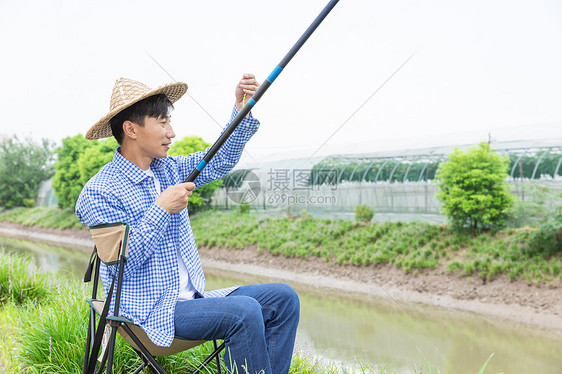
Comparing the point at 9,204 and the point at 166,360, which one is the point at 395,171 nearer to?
the point at 166,360

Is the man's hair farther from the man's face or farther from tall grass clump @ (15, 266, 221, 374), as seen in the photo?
tall grass clump @ (15, 266, 221, 374)

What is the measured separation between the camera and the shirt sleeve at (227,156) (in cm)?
237

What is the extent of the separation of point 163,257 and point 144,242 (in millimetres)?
187

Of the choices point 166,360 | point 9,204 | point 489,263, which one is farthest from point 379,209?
point 9,204

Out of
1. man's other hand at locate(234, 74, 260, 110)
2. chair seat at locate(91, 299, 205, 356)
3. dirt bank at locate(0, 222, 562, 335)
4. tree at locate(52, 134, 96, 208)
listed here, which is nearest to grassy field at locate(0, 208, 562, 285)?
dirt bank at locate(0, 222, 562, 335)

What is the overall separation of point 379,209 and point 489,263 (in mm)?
4065

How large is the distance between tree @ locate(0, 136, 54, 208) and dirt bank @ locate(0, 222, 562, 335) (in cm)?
2003

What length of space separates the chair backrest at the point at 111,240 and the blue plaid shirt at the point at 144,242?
5cm

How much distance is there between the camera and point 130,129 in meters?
2.07

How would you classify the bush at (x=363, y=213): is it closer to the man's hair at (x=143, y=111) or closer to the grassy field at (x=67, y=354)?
the grassy field at (x=67, y=354)

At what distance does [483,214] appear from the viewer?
30.1 feet

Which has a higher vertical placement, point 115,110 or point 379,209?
point 115,110

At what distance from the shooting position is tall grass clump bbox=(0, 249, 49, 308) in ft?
15.1

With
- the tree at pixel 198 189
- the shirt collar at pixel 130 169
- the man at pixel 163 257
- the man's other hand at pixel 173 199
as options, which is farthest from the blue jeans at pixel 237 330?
the tree at pixel 198 189
